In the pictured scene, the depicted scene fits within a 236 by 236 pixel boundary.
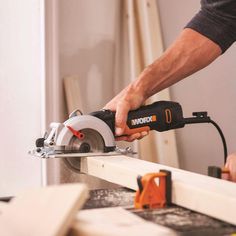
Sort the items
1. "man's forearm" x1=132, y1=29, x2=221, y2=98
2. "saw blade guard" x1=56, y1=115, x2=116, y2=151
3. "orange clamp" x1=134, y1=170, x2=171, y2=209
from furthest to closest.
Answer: "man's forearm" x1=132, y1=29, x2=221, y2=98, "saw blade guard" x1=56, y1=115, x2=116, y2=151, "orange clamp" x1=134, y1=170, x2=171, y2=209

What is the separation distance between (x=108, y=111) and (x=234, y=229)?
0.82 meters

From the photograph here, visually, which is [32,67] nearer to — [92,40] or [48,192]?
[92,40]

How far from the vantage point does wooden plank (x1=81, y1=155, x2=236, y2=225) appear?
1.02 m

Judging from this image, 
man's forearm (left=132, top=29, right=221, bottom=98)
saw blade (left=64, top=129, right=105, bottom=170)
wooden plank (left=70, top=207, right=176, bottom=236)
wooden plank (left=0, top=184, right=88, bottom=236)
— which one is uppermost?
man's forearm (left=132, top=29, right=221, bottom=98)

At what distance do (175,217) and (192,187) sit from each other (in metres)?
0.11

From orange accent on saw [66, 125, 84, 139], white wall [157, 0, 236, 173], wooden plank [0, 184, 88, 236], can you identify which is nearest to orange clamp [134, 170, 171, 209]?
wooden plank [0, 184, 88, 236]

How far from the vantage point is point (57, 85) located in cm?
240

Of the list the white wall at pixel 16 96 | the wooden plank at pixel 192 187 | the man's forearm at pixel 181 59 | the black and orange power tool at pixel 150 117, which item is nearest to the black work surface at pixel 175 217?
the wooden plank at pixel 192 187

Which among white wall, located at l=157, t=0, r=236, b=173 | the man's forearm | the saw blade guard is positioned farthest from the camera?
white wall, located at l=157, t=0, r=236, b=173

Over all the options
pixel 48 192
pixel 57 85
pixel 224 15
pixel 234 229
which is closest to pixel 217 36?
pixel 224 15

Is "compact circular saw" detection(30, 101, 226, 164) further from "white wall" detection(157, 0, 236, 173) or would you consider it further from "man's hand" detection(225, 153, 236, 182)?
"white wall" detection(157, 0, 236, 173)

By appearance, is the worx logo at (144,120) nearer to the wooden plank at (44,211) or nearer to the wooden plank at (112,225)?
the wooden plank at (112,225)

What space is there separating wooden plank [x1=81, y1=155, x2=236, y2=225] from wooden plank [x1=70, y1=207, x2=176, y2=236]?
23 centimetres

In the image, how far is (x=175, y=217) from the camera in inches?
40.3
